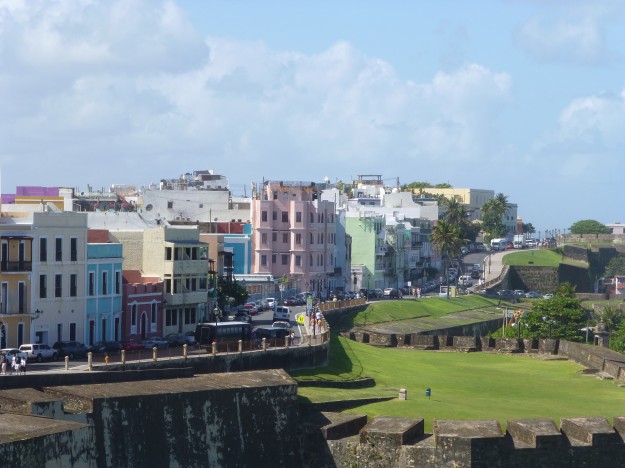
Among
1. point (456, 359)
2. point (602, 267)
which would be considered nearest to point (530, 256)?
point (602, 267)

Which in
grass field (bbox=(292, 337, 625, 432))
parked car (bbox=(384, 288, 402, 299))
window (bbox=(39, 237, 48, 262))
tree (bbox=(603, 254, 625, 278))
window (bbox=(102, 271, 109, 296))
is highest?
tree (bbox=(603, 254, 625, 278))

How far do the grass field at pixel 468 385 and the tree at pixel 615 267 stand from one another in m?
113

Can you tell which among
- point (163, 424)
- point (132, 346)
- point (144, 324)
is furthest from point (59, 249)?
point (163, 424)

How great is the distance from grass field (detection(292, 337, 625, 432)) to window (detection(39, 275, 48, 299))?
1040cm

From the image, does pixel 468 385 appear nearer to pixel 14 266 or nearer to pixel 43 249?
pixel 43 249

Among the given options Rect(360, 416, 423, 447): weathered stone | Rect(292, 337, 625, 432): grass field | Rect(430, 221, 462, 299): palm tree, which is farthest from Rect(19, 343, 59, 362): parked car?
Rect(430, 221, 462, 299): palm tree

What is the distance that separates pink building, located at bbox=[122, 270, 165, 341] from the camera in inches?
2721

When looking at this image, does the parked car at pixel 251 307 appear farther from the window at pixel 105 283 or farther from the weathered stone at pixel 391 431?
the weathered stone at pixel 391 431

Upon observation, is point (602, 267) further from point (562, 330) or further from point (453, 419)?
point (453, 419)

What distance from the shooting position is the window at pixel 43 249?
62688 millimetres

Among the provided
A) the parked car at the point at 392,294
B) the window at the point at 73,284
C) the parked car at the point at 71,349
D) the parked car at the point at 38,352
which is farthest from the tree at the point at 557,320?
the parked car at the point at 38,352

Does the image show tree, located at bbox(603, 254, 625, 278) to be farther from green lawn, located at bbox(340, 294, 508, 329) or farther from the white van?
the white van

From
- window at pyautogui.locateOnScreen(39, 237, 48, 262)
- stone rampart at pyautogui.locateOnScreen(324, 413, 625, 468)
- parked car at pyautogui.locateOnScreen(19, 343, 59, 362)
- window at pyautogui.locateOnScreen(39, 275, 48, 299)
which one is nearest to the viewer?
stone rampart at pyautogui.locateOnScreen(324, 413, 625, 468)

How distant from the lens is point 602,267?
649 ft
